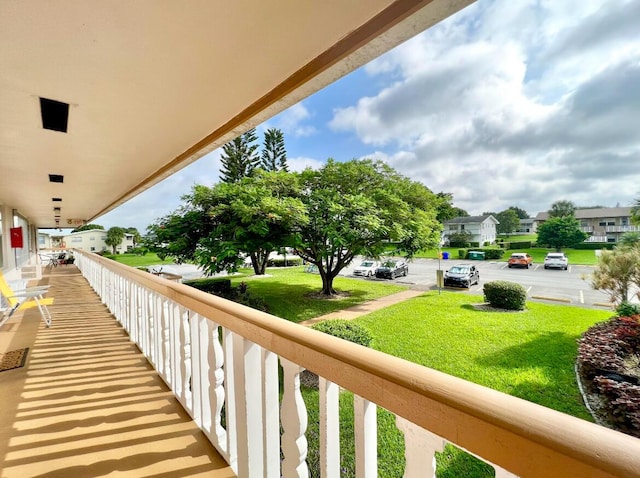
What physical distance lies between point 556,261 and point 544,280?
8.92 feet

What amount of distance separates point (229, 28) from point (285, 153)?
71.4 feet

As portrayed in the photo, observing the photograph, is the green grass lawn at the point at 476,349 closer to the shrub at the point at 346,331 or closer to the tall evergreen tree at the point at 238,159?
the shrub at the point at 346,331

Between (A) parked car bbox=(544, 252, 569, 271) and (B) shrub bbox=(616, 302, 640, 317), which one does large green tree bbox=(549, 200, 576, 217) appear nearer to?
(A) parked car bbox=(544, 252, 569, 271)

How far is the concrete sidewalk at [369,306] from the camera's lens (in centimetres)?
1015

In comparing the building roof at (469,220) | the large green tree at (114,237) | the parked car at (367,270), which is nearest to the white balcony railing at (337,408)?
the parked car at (367,270)

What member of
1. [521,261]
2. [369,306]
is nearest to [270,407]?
[369,306]


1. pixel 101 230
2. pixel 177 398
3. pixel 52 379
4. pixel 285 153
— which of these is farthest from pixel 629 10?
pixel 101 230

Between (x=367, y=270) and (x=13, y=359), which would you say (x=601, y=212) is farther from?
(x=13, y=359)

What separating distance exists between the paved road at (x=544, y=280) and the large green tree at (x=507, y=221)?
6.68 metres

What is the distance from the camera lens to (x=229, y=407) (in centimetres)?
123

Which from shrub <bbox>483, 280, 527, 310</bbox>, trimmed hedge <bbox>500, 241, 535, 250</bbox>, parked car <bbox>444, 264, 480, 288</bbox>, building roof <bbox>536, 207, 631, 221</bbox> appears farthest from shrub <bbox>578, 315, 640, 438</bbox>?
trimmed hedge <bbox>500, 241, 535, 250</bbox>

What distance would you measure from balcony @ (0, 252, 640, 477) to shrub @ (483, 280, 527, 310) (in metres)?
11.3

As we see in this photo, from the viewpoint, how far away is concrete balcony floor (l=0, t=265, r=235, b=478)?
4.36ft

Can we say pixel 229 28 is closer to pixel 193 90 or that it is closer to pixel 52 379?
pixel 193 90
